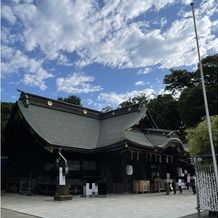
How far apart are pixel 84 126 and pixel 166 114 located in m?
23.4

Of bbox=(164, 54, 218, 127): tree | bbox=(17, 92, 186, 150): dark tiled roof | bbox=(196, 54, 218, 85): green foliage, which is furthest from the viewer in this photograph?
bbox=(196, 54, 218, 85): green foliage

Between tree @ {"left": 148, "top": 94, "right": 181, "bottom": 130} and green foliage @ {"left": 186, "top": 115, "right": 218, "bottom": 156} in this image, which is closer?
green foliage @ {"left": 186, "top": 115, "right": 218, "bottom": 156}

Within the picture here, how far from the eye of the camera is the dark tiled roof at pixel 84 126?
18469 millimetres

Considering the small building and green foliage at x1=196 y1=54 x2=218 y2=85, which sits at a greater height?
green foliage at x1=196 y1=54 x2=218 y2=85

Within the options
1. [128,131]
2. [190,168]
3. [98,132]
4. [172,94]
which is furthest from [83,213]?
[172,94]

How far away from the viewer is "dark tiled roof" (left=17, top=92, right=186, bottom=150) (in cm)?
1847

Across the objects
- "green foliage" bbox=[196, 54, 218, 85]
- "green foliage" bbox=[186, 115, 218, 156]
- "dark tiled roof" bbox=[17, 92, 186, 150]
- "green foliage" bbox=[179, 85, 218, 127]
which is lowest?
"green foliage" bbox=[186, 115, 218, 156]

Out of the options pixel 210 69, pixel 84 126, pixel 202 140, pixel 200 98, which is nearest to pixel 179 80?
pixel 210 69

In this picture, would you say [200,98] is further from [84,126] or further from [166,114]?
[84,126]

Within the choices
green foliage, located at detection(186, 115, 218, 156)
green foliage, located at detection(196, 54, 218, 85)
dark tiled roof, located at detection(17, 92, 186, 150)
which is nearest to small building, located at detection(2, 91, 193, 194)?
dark tiled roof, located at detection(17, 92, 186, 150)

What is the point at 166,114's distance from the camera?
1713 inches

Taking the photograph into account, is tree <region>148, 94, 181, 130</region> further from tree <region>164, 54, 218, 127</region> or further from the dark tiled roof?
the dark tiled roof

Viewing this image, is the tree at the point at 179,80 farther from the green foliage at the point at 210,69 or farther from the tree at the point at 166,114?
the green foliage at the point at 210,69

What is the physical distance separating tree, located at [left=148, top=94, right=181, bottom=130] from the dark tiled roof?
19568 mm
